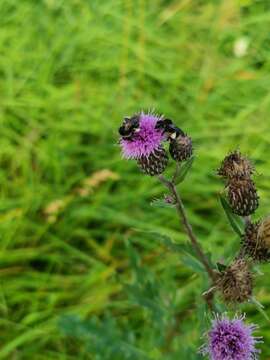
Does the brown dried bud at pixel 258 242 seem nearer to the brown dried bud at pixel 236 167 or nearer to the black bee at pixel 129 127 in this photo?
the brown dried bud at pixel 236 167

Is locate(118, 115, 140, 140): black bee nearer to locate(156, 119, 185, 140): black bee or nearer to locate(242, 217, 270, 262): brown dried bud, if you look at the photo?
locate(156, 119, 185, 140): black bee

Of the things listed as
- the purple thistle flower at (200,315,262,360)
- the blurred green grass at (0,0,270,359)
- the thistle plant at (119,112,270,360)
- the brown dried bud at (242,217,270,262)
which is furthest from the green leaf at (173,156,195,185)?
the blurred green grass at (0,0,270,359)

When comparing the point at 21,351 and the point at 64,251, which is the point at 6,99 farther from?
the point at 21,351

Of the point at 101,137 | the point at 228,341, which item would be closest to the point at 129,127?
the point at 228,341

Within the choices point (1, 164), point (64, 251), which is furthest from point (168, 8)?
point (64, 251)

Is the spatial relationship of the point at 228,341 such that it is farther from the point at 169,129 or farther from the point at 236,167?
the point at 169,129

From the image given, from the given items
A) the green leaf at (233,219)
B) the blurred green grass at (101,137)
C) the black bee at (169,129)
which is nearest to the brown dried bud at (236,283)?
the green leaf at (233,219)
